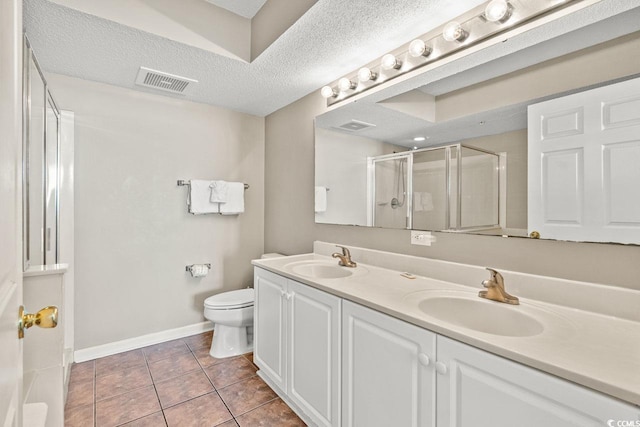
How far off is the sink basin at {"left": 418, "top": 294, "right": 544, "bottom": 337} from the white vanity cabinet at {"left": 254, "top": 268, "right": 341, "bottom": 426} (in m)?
0.44

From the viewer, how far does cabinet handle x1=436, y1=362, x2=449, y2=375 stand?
38.0 inches

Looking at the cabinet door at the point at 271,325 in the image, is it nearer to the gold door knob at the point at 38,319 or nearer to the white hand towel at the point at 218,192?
the white hand towel at the point at 218,192

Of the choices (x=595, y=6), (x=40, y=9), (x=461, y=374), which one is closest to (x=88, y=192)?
(x=40, y=9)

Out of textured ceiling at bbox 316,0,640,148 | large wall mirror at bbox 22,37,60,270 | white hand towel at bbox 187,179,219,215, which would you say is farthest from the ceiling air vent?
textured ceiling at bbox 316,0,640,148

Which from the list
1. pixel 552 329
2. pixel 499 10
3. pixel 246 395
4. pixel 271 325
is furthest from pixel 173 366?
pixel 499 10

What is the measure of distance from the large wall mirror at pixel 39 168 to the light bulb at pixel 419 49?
1784 mm

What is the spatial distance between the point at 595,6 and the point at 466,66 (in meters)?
0.48

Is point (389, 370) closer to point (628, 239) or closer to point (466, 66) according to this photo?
point (628, 239)

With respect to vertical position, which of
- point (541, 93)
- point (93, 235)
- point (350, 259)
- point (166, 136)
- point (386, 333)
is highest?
point (166, 136)

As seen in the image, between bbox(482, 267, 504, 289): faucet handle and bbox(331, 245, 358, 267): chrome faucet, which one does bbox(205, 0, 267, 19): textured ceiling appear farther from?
bbox(482, 267, 504, 289): faucet handle

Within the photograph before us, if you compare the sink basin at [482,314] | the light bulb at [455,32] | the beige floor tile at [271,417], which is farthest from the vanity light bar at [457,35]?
the beige floor tile at [271,417]

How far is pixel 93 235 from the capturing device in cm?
233

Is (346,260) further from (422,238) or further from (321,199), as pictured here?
(321,199)

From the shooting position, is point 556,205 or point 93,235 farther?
point 93,235
